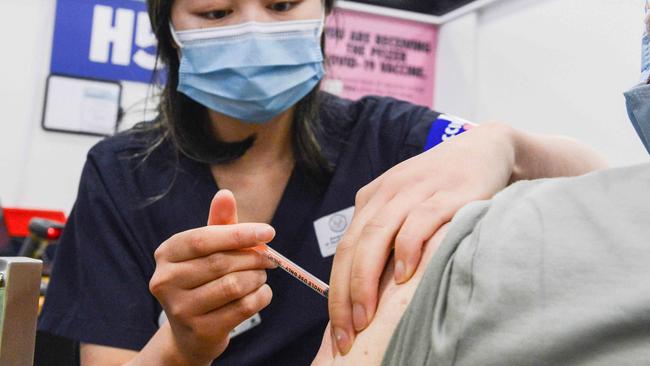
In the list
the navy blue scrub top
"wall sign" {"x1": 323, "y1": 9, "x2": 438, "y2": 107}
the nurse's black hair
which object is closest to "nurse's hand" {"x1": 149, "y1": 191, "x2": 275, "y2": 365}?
the navy blue scrub top

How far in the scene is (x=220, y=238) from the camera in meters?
0.65

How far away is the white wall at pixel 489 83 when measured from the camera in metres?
1.86

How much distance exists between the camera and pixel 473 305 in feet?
1.12

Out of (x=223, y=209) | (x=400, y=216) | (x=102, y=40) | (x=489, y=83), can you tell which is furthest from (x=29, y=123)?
(x=400, y=216)

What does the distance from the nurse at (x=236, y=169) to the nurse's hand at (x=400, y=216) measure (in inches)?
7.3

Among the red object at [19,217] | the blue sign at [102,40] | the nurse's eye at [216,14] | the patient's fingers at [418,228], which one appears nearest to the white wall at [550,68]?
the nurse's eye at [216,14]

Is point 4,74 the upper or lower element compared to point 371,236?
upper

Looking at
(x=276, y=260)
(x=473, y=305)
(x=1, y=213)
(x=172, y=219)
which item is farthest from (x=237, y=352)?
(x=1, y=213)

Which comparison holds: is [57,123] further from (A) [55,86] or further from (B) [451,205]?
(B) [451,205]

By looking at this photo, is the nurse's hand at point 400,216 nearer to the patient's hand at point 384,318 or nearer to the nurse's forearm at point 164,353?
the patient's hand at point 384,318

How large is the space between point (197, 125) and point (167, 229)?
0.72 ft

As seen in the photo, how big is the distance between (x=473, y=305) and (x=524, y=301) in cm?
3

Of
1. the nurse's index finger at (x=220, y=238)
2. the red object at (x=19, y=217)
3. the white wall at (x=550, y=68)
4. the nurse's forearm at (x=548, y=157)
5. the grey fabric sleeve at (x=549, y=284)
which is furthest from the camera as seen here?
the red object at (x=19, y=217)

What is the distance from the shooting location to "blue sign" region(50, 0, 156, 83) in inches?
98.6
